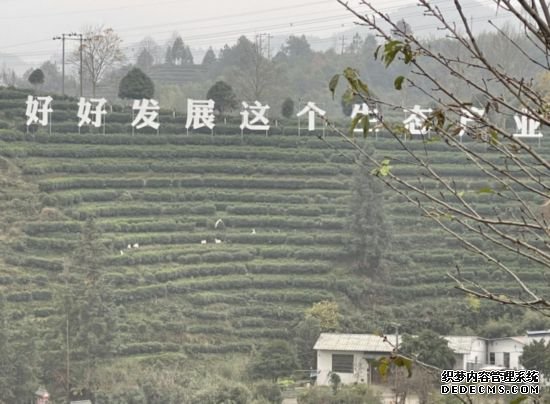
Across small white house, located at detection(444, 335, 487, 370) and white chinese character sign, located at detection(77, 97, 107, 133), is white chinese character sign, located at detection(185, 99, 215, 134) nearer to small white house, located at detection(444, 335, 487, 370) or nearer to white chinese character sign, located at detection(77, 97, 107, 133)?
white chinese character sign, located at detection(77, 97, 107, 133)

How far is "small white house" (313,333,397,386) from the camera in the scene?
594 inches

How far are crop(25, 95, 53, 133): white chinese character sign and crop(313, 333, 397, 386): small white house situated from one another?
1031 centimetres

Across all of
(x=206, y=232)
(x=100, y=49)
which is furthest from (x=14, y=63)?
(x=206, y=232)

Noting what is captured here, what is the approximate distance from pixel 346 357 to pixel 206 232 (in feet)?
18.6

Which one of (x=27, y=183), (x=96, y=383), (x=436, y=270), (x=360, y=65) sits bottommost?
(x=96, y=383)

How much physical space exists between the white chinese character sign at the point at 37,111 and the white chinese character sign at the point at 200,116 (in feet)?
9.90

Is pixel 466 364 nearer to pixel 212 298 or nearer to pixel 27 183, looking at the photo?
pixel 212 298

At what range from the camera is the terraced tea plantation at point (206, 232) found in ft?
57.2

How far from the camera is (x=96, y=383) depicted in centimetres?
1491

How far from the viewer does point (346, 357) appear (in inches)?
605

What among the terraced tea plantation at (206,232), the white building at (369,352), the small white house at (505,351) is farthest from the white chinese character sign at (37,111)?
the small white house at (505,351)

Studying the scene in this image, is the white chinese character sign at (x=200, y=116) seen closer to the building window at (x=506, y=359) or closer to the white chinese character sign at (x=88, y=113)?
the white chinese character sign at (x=88, y=113)

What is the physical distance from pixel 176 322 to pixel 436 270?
16.6 ft

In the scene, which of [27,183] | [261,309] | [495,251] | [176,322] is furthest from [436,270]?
[27,183]
